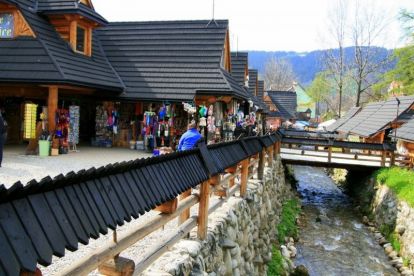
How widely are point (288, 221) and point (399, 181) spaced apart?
4.72 metres

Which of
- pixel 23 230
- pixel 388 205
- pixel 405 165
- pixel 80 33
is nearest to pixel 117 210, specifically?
pixel 23 230

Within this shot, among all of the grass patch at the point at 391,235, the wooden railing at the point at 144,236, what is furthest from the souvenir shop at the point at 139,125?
the grass patch at the point at 391,235

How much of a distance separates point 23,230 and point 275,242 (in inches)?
430

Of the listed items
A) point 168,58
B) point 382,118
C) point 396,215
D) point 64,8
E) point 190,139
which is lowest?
point 396,215

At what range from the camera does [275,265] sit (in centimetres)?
1012

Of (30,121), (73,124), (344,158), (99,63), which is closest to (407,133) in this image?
(344,158)

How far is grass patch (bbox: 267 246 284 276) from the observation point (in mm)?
9762

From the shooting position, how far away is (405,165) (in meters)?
18.6

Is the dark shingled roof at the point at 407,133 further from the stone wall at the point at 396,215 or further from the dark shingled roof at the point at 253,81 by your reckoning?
the dark shingled roof at the point at 253,81

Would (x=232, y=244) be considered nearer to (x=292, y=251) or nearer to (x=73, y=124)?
(x=292, y=251)

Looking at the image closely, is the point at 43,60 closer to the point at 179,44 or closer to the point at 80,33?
the point at 80,33

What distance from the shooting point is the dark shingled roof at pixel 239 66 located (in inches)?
925

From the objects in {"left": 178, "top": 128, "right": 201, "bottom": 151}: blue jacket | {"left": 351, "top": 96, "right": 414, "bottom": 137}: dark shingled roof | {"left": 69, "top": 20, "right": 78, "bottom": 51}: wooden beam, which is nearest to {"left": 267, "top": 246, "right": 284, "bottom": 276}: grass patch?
{"left": 178, "top": 128, "right": 201, "bottom": 151}: blue jacket

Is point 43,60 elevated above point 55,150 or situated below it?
above
